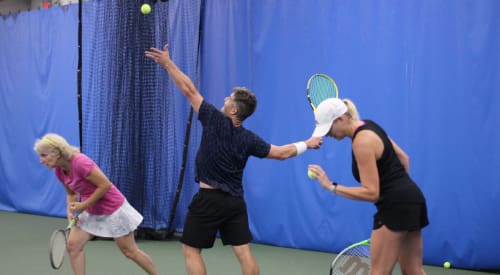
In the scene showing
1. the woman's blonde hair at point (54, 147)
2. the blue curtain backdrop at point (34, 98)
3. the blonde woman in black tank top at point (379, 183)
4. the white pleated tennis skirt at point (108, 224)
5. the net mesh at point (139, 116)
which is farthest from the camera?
the blue curtain backdrop at point (34, 98)

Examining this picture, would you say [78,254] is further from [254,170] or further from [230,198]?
[254,170]

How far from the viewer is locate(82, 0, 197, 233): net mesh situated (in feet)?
26.1

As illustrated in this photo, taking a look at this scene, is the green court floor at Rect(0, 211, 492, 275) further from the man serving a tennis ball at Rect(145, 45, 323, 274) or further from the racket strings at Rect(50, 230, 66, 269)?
the man serving a tennis ball at Rect(145, 45, 323, 274)

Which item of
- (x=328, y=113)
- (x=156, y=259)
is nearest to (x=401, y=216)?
(x=328, y=113)

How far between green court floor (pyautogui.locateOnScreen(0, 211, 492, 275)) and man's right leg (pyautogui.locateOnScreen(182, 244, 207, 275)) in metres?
1.92

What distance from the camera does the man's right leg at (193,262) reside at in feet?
14.2

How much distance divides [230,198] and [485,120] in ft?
10.0

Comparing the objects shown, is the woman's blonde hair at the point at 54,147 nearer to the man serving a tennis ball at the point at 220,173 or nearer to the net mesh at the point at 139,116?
the man serving a tennis ball at the point at 220,173

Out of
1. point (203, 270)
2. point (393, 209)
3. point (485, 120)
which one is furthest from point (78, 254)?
point (485, 120)

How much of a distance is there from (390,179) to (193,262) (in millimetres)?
1414

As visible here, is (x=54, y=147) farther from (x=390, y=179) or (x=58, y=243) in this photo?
(x=390, y=179)

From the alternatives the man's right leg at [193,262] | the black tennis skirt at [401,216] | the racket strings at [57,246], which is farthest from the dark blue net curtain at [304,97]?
the racket strings at [57,246]

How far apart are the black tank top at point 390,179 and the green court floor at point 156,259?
2721 millimetres

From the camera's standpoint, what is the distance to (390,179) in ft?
12.2
